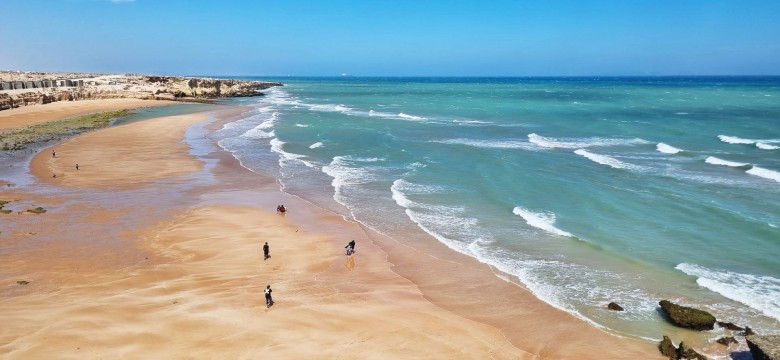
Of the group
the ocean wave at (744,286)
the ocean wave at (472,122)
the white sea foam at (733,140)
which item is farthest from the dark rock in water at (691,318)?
the ocean wave at (472,122)

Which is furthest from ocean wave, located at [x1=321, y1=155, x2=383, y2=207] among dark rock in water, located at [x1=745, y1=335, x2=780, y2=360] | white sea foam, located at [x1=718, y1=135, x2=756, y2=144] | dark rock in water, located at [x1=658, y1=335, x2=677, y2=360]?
white sea foam, located at [x1=718, y1=135, x2=756, y2=144]

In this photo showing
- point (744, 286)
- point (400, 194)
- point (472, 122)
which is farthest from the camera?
point (472, 122)

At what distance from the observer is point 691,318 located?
14023mm

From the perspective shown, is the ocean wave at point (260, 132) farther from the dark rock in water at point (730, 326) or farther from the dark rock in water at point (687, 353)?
the dark rock in water at point (687, 353)

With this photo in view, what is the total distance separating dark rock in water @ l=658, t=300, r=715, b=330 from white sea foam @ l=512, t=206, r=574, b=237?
24.1 feet

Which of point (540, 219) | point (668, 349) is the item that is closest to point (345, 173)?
point (540, 219)

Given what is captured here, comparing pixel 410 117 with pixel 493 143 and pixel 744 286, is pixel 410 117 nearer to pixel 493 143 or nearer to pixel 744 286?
→ pixel 493 143

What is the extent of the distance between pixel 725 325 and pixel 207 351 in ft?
43.9

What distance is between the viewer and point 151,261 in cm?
1855

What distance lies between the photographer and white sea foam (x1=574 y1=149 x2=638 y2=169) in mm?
34312

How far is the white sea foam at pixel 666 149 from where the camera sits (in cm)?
3959

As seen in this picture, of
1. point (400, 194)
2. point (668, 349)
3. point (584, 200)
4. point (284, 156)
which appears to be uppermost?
point (584, 200)

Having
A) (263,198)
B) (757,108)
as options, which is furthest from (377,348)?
(757,108)

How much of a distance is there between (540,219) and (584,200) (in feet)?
14.8
